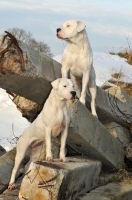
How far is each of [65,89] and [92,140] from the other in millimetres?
1350

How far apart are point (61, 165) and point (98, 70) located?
8.32 meters

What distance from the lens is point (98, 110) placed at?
7473 mm

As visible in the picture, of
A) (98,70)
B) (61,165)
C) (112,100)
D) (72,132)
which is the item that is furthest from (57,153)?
(98,70)

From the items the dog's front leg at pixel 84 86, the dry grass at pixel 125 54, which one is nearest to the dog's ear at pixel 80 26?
the dog's front leg at pixel 84 86

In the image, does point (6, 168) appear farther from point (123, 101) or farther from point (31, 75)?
point (123, 101)

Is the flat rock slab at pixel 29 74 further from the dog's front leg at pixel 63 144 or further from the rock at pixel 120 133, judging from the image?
the rock at pixel 120 133

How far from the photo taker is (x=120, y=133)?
7.73 metres

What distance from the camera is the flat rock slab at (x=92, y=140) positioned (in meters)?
6.07

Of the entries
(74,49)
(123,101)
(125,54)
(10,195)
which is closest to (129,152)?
(123,101)

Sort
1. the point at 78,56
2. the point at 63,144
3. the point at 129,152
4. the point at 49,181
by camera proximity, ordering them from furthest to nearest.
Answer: the point at 129,152 → the point at 78,56 → the point at 63,144 → the point at 49,181

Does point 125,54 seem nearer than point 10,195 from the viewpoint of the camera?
No

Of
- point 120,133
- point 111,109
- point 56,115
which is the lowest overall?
point 120,133

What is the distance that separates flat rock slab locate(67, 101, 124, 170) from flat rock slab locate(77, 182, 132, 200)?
519mm

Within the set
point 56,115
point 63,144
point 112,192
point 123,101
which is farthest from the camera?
point 123,101
